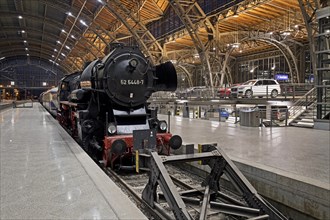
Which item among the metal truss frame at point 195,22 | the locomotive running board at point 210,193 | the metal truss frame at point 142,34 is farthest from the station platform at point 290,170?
the metal truss frame at point 142,34

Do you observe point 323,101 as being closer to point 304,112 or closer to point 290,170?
point 304,112

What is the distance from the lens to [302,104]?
15094mm

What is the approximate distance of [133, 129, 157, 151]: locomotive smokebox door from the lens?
645 cm

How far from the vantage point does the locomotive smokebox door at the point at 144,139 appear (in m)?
Answer: 6.45

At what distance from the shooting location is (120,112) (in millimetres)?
7695

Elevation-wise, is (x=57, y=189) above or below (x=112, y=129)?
below

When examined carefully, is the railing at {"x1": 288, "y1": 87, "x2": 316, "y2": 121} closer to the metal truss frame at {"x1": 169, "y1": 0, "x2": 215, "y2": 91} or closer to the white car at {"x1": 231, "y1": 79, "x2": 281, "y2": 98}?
the white car at {"x1": 231, "y1": 79, "x2": 281, "y2": 98}

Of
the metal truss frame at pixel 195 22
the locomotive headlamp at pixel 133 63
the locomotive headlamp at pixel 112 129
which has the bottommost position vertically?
the locomotive headlamp at pixel 112 129

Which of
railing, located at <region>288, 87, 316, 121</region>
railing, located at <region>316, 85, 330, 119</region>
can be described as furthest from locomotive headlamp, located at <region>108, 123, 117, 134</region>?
railing, located at <region>288, 87, 316, 121</region>

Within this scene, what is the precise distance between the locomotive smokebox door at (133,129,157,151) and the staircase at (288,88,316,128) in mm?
8625

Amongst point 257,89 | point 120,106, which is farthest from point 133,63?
point 257,89

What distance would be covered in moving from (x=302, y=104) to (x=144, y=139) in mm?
11419

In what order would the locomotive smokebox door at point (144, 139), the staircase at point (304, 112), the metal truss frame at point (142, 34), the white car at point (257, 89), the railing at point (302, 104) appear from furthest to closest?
the metal truss frame at point (142, 34), the white car at point (257, 89), the railing at point (302, 104), the staircase at point (304, 112), the locomotive smokebox door at point (144, 139)

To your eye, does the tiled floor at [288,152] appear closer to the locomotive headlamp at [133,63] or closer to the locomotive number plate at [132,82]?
the locomotive number plate at [132,82]
